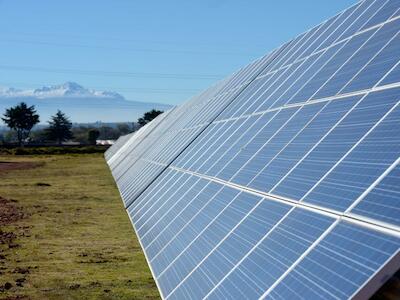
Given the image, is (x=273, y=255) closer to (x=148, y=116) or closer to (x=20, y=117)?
(x=20, y=117)

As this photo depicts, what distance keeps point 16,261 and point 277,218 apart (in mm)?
13526

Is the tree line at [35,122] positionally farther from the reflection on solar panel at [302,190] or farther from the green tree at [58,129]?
the reflection on solar panel at [302,190]

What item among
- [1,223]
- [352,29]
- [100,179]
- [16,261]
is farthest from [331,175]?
[100,179]

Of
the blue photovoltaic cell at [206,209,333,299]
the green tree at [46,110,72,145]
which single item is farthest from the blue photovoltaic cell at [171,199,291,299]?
the green tree at [46,110,72,145]

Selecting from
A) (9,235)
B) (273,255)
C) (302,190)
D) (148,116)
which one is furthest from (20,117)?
(273,255)

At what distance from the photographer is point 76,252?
20.2 m

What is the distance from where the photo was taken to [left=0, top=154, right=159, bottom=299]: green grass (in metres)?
15.6

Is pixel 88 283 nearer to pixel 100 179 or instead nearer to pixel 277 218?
pixel 277 218

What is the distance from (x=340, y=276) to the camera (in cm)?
522

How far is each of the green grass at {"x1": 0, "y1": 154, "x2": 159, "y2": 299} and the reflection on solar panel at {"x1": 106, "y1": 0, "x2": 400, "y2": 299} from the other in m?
2.08

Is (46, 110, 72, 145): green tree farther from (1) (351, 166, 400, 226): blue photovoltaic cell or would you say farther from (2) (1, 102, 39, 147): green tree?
(1) (351, 166, 400, 226): blue photovoltaic cell

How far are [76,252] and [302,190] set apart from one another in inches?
553

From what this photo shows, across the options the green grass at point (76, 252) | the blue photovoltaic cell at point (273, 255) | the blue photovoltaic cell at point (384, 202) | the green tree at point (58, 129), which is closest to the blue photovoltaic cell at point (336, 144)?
the blue photovoltaic cell at point (273, 255)

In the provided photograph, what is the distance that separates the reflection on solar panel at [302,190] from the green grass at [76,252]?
2.08 metres
